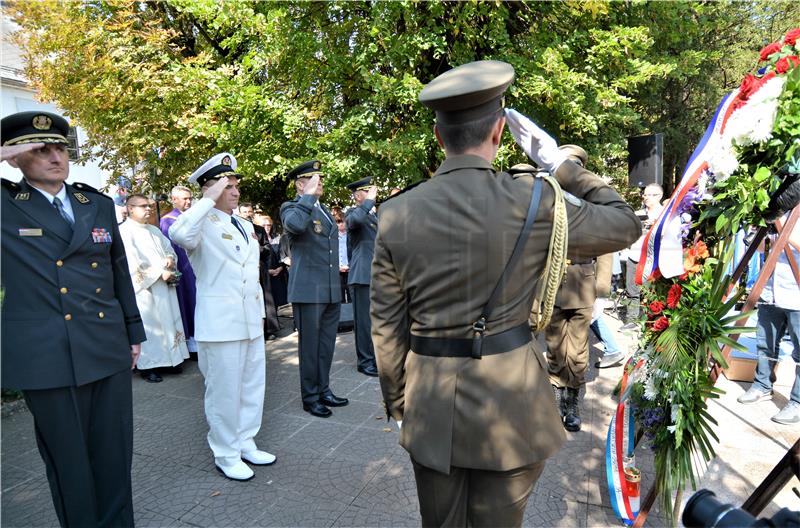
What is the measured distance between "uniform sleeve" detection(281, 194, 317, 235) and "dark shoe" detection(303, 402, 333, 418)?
160cm

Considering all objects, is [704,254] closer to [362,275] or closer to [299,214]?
[299,214]

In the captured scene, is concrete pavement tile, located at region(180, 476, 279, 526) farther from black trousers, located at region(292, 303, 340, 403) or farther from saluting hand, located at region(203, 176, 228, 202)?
saluting hand, located at region(203, 176, 228, 202)

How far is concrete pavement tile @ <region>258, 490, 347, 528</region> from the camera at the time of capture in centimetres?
303

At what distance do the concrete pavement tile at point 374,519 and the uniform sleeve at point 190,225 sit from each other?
1.97 meters

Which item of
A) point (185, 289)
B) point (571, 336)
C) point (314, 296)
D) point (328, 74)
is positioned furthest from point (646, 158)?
point (185, 289)

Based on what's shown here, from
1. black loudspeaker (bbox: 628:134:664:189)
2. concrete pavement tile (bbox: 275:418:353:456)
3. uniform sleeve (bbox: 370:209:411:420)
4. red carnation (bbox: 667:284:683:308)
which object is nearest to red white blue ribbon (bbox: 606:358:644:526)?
red carnation (bbox: 667:284:683:308)

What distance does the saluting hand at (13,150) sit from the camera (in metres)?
2.33

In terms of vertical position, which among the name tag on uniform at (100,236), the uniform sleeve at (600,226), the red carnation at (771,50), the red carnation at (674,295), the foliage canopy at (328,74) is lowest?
the red carnation at (674,295)

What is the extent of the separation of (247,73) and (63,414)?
7.35 m

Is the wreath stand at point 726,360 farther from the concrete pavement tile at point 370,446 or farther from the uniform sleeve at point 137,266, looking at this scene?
the uniform sleeve at point 137,266

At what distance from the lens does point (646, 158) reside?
9773 mm

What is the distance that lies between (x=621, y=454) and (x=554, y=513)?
53cm

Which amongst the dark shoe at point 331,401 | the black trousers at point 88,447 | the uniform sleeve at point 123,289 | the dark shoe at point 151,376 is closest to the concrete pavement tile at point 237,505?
the black trousers at point 88,447

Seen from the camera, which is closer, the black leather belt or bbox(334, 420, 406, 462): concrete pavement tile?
the black leather belt
